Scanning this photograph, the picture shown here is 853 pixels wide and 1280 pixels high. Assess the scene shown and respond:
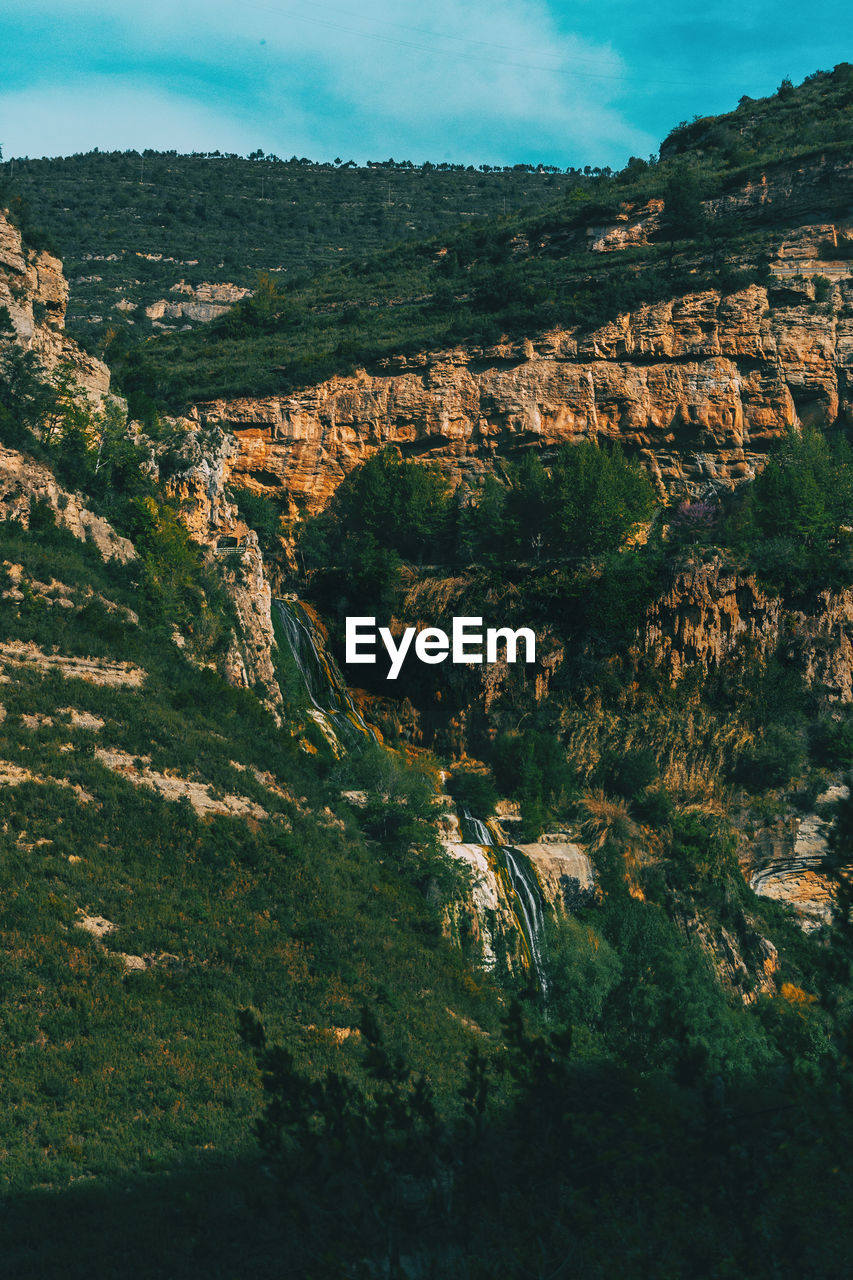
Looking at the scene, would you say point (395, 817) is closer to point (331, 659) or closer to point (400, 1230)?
point (331, 659)

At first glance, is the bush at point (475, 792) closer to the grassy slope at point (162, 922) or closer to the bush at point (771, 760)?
the grassy slope at point (162, 922)

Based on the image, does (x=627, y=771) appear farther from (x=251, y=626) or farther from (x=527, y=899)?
(x=251, y=626)

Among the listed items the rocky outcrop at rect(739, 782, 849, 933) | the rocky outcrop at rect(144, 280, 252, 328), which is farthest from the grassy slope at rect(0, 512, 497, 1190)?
the rocky outcrop at rect(144, 280, 252, 328)

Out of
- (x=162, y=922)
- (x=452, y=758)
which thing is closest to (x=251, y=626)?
(x=452, y=758)

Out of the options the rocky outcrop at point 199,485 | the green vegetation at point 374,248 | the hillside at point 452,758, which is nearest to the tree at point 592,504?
the hillside at point 452,758

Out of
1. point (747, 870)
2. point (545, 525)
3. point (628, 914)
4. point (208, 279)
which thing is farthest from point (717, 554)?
point (208, 279)

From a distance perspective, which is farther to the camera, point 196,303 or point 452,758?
point 196,303
